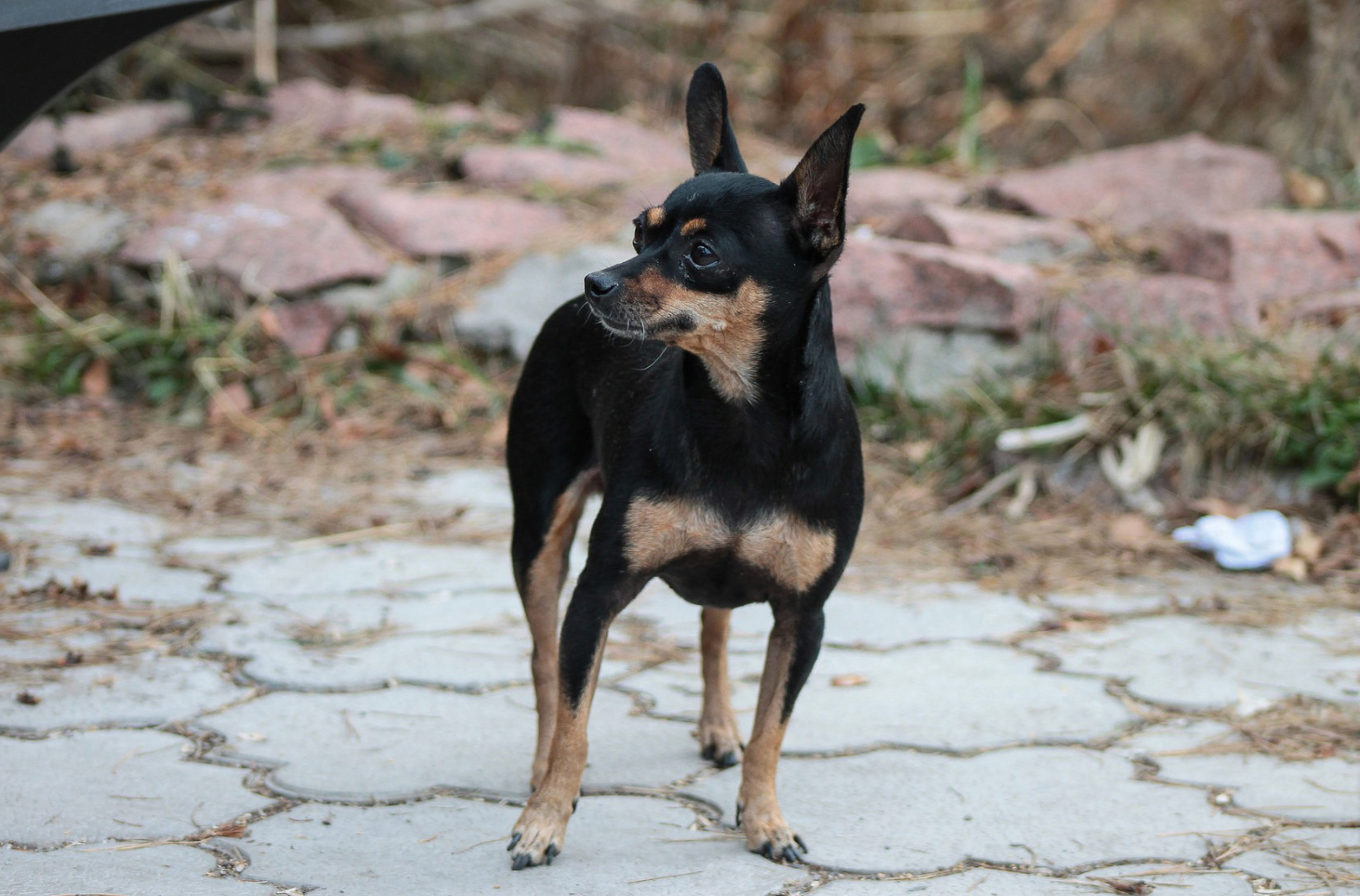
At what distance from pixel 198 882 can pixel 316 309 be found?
12.9 feet

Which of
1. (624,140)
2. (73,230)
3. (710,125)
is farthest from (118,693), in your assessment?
(624,140)

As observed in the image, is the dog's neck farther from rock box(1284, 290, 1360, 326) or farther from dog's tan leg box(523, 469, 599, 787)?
rock box(1284, 290, 1360, 326)

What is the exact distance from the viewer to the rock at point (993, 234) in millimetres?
5805

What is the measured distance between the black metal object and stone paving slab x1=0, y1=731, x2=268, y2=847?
3.73ft

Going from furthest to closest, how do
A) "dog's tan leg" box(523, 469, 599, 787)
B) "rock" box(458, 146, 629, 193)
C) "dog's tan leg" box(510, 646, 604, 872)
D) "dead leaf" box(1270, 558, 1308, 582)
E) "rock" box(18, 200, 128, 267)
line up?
"rock" box(458, 146, 629, 193) < "rock" box(18, 200, 128, 267) < "dead leaf" box(1270, 558, 1308, 582) < "dog's tan leg" box(523, 469, 599, 787) < "dog's tan leg" box(510, 646, 604, 872)

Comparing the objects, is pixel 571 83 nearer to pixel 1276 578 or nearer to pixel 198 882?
pixel 1276 578

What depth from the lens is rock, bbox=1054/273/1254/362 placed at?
5102 mm

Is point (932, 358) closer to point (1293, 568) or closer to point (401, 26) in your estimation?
point (1293, 568)

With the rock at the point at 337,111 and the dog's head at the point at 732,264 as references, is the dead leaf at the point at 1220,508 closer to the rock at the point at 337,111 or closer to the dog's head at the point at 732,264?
the dog's head at the point at 732,264

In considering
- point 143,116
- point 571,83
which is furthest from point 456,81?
point 143,116

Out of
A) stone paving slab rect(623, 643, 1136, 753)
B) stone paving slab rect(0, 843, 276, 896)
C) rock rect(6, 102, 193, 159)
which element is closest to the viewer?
stone paving slab rect(0, 843, 276, 896)

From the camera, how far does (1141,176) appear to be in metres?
6.41

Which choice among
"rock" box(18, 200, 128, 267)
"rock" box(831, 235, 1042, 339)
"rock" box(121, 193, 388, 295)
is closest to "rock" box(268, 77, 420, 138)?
"rock" box(121, 193, 388, 295)

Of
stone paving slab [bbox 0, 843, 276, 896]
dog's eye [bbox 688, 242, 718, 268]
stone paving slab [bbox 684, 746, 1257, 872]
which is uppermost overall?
dog's eye [bbox 688, 242, 718, 268]
